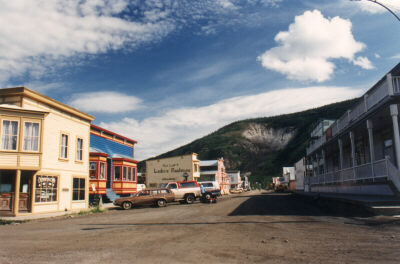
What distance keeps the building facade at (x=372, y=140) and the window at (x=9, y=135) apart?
764 inches

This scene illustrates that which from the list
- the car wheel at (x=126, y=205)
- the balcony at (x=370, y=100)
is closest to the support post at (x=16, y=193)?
the car wheel at (x=126, y=205)

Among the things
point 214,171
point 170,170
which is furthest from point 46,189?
Result: point 214,171

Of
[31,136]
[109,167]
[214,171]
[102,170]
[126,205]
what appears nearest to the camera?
[31,136]

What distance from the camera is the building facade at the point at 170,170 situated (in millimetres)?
53031

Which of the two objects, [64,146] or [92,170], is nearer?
[64,146]

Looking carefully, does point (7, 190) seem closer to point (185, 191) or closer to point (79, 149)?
point (79, 149)

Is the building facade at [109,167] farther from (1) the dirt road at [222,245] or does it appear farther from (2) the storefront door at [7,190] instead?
(1) the dirt road at [222,245]

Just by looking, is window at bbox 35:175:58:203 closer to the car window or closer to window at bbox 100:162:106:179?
window at bbox 100:162:106:179

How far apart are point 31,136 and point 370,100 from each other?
1906 centimetres

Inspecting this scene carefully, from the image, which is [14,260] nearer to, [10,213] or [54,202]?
[10,213]

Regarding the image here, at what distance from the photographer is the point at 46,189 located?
830 inches

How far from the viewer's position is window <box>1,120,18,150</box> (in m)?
19.0

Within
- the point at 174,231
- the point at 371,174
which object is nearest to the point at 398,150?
the point at 371,174

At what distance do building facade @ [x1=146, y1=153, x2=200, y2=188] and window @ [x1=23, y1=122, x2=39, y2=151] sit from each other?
33945 mm
